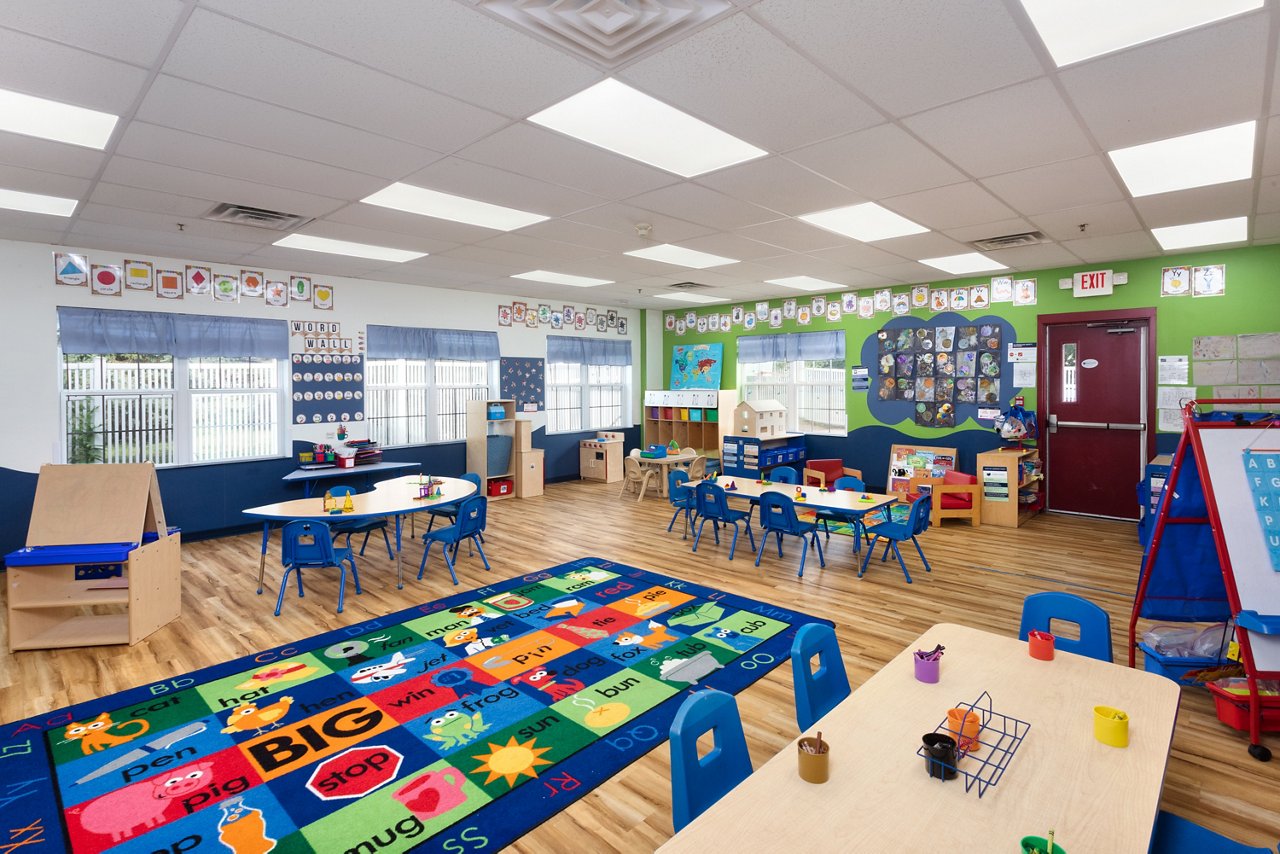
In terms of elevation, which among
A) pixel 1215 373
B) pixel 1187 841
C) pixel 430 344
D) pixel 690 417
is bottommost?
pixel 1187 841

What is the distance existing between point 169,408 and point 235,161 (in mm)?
4143

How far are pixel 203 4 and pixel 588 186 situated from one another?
2.35 m

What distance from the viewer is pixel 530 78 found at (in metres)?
2.75

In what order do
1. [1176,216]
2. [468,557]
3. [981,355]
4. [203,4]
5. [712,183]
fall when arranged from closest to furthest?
[203,4] → [712,183] → [1176,216] → [468,557] → [981,355]

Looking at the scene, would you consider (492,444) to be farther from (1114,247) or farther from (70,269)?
(1114,247)

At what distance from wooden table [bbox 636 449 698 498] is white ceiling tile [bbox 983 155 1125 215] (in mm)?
5073

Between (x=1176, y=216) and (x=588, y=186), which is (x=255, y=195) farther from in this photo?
(x=1176, y=216)

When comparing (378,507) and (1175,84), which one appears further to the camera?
(378,507)

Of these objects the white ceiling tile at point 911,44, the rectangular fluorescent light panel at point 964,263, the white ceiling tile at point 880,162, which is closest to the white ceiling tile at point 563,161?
the white ceiling tile at point 880,162

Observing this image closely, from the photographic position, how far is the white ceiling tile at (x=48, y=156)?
3.37m

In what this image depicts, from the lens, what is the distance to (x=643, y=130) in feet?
11.1

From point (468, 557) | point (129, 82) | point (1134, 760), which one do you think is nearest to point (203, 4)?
point (129, 82)

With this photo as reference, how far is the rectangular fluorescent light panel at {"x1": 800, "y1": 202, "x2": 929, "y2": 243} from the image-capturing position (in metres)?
4.98

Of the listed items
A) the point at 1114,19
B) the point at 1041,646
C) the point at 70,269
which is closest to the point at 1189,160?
the point at 1114,19
